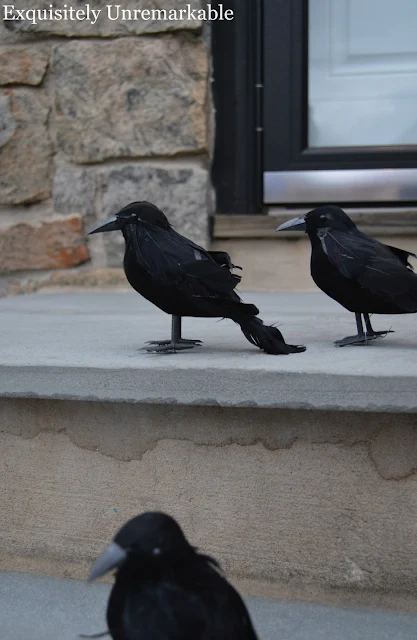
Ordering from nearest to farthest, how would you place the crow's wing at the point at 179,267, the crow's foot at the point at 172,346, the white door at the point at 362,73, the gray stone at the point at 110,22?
the crow's wing at the point at 179,267 → the crow's foot at the point at 172,346 → the gray stone at the point at 110,22 → the white door at the point at 362,73

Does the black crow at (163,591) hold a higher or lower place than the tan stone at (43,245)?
lower

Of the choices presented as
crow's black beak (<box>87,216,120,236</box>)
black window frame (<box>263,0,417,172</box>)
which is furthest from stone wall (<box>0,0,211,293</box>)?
crow's black beak (<box>87,216,120,236</box>)

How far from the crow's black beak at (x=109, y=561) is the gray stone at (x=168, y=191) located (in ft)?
6.25

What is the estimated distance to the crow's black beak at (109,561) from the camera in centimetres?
72

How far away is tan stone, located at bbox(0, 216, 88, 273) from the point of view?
105 inches

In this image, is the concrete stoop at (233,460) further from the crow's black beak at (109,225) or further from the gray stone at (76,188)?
the gray stone at (76,188)

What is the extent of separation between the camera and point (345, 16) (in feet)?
8.63

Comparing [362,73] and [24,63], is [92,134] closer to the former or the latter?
[24,63]

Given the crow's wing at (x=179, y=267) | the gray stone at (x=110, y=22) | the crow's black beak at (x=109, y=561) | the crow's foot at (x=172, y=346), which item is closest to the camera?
the crow's black beak at (x=109, y=561)

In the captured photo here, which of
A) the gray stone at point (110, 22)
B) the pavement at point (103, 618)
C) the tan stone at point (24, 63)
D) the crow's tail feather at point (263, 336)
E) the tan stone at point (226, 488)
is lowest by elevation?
the pavement at point (103, 618)

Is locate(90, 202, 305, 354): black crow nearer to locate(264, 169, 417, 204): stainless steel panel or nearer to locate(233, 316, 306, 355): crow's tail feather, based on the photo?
locate(233, 316, 306, 355): crow's tail feather

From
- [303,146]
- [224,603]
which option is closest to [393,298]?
[224,603]

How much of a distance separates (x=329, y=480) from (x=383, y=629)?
0.78 feet

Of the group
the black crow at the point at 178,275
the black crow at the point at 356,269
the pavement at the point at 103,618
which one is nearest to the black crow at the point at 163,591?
the pavement at the point at 103,618
